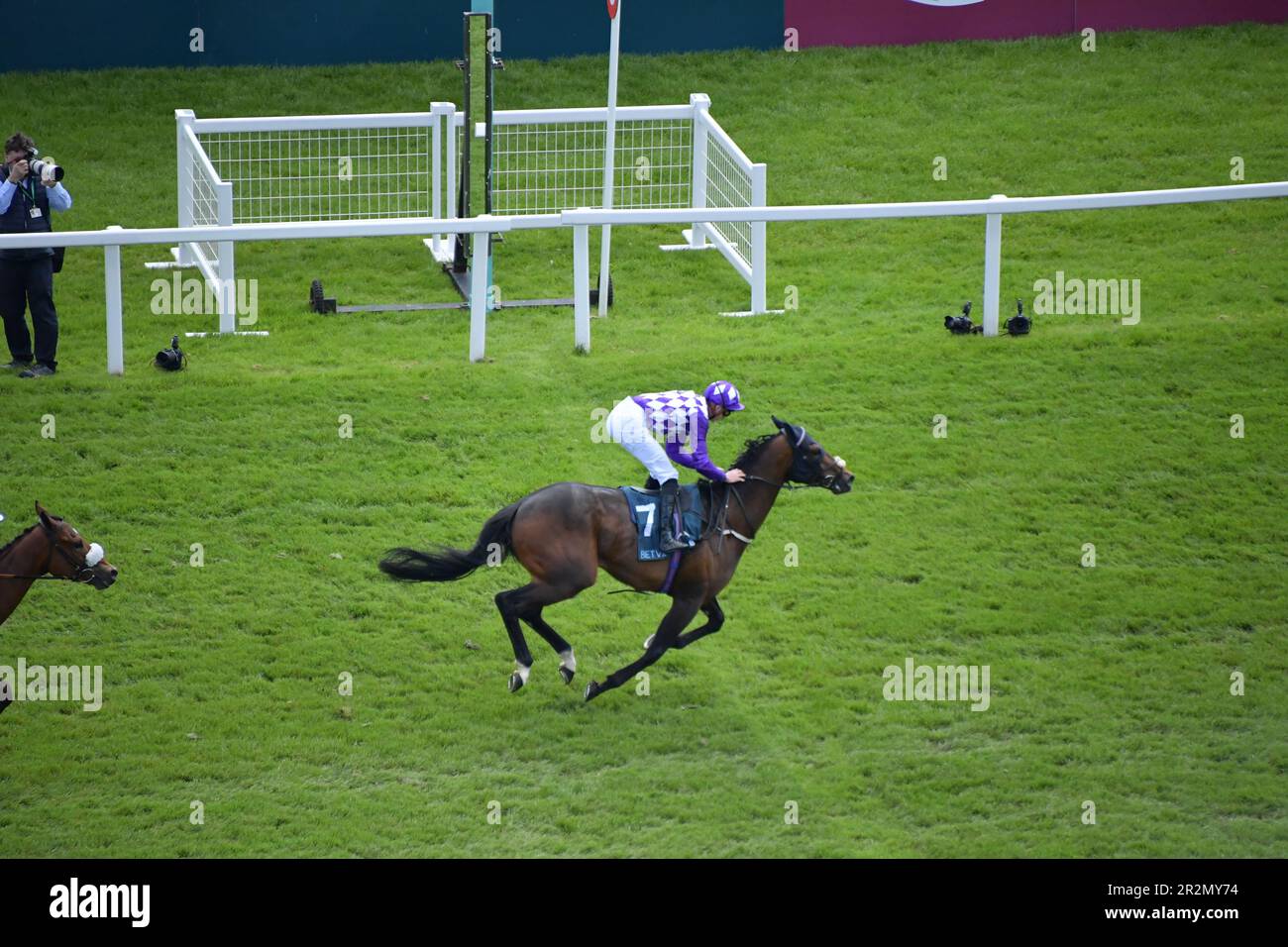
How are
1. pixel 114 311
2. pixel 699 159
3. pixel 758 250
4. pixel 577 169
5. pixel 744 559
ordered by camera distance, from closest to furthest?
pixel 744 559
pixel 114 311
pixel 758 250
pixel 699 159
pixel 577 169

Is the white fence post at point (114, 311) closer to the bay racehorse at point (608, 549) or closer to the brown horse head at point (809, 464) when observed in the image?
the bay racehorse at point (608, 549)

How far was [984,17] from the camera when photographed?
19125 mm

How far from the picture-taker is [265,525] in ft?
37.5

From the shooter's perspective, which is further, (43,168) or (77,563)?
(43,168)

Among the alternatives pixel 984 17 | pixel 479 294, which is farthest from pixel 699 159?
pixel 984 17

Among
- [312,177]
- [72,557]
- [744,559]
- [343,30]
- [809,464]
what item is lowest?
[744,559]

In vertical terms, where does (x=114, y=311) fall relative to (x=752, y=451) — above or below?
above

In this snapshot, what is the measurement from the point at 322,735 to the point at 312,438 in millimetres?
3069

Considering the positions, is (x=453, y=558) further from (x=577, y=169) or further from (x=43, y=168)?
(x=577, y=169)

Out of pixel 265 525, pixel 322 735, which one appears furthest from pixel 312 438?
pixel 322 735

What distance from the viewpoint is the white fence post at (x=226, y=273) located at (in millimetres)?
13688

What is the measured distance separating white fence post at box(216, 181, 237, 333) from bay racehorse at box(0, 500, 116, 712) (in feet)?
14.0

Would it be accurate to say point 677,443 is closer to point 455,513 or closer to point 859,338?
point 455,513

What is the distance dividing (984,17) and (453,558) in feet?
37.7
